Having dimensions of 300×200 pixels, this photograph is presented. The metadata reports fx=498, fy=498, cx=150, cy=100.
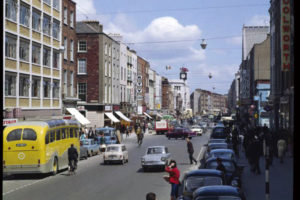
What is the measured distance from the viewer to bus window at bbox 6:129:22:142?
2480cm

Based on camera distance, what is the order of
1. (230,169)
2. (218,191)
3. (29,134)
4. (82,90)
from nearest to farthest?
(218,191) → (230,169) → (29,134) → (82,90)

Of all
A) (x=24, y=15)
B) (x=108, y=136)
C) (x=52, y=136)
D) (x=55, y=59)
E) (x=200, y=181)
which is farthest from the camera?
(x=55, y=59)

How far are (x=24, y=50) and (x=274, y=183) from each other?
90.2 ft

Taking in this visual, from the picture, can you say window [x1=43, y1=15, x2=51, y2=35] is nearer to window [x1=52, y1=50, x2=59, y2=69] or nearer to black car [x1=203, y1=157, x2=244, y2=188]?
window [x1=52, y1=50, x2=59, y2=69]

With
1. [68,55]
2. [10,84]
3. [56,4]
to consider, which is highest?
[56,4]

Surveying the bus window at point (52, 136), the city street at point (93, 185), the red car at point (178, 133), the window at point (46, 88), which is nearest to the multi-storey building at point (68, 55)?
the window at point (46, 88)

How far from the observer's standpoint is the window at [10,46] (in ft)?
127

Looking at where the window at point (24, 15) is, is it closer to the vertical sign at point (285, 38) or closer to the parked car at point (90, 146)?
the parked car at point (90, 146)

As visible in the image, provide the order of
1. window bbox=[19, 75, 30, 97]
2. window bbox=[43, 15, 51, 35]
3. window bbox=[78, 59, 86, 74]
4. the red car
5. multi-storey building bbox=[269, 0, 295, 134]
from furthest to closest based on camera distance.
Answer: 1. window bbox=[78, 59, 86, 74]
2. the red car
3. window bbox=[43, 15, 51, 35]
4. window bbox=[19, 75, 30, 97]
5. multi-storey building bbox=[269, 0, 295, 134]

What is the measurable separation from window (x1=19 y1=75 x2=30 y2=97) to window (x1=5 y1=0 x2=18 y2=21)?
5.20 meters

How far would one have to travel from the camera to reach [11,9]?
39438 millimetres

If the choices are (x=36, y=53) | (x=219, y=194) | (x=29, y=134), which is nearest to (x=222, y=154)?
(x=29, y=134)

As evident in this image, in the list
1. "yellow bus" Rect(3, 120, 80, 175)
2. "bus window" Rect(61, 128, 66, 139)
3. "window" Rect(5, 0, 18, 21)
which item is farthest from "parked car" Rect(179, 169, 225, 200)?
"window" Rect(5, 0, 18, 21)

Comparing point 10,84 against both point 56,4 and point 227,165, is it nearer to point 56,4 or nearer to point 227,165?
point 56,4
